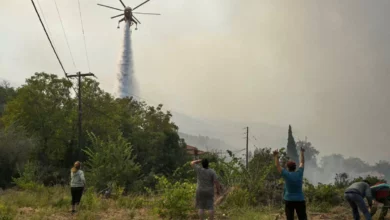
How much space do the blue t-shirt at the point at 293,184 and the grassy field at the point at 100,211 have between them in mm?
2509

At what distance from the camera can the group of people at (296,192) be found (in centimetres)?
752

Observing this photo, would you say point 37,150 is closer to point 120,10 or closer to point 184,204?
point 184,204

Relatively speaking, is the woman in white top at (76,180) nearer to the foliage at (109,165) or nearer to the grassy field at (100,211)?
the grassy field at (100,211)

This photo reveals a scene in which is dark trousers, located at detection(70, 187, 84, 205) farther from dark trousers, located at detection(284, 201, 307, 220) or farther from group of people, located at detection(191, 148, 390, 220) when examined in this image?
dark trousers, located at detection(284, 201, 307, 220)

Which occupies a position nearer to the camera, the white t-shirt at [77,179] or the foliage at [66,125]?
the white t-shirt at [77,179]

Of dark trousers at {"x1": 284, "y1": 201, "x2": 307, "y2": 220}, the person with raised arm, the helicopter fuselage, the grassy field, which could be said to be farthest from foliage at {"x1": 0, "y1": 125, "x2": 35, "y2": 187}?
the helicopter fuselage

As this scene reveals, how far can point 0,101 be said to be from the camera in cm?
4947

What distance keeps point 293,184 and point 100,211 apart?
659cm

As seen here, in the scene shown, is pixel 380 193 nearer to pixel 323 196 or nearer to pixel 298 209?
pixel 298 209

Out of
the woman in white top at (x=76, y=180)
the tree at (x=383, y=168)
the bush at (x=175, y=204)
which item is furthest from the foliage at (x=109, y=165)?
the tree at (x=383, y=168)

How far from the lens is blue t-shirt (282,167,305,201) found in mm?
7473

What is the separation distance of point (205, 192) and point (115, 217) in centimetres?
336

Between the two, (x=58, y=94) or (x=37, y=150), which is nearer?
(x=37, y=150)

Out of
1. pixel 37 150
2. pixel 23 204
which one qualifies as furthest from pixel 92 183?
pixel 37 150
